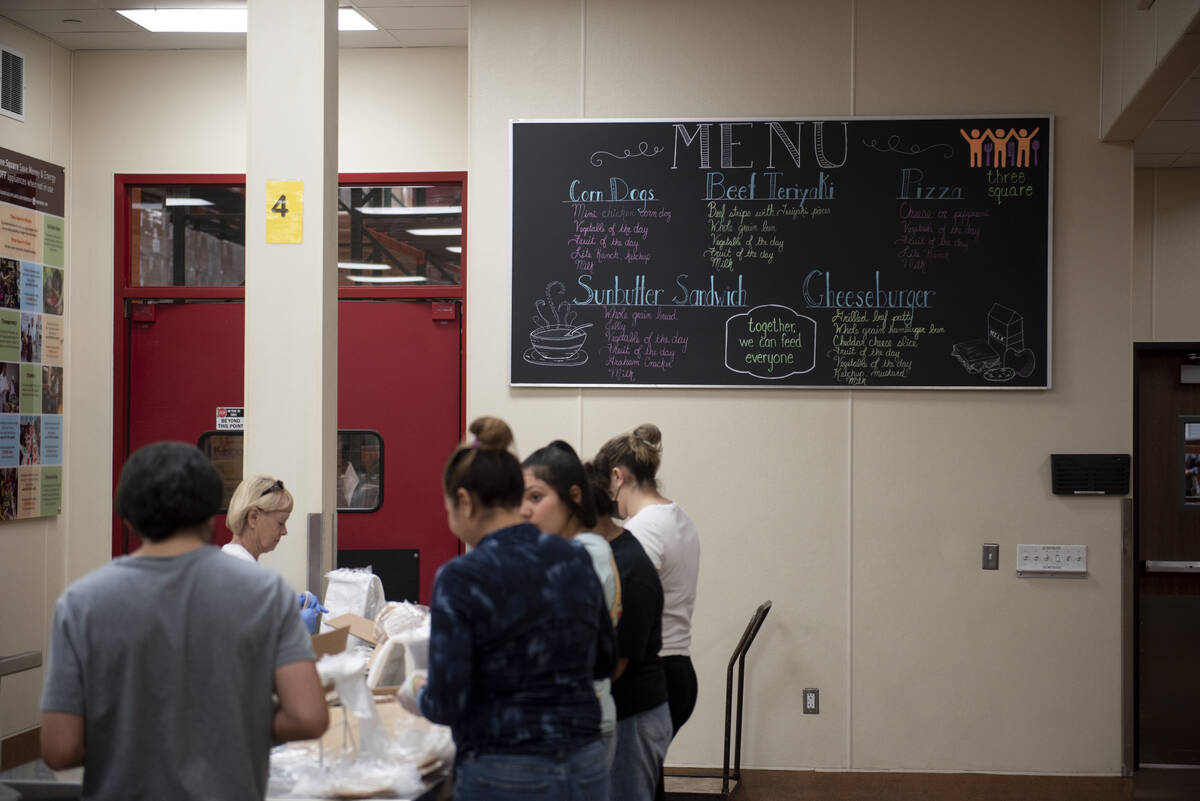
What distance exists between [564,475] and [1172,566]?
217 inches

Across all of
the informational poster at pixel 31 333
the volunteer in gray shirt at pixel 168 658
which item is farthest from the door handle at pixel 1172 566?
the informational poster at pixel 31 333

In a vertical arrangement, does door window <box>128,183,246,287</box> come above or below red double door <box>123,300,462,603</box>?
above

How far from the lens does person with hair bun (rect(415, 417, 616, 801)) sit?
178 cm

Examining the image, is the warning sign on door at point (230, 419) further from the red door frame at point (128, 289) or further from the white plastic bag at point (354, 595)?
the white plastic bag at point (354, 595)

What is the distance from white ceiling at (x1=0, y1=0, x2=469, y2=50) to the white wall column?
0.83 meters

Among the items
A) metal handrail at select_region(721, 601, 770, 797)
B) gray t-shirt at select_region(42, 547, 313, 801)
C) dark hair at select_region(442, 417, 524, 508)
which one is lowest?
metal handrail at select_region(721, 601, 770, 797)

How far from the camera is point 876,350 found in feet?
14.1

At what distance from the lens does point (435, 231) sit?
5.10 m

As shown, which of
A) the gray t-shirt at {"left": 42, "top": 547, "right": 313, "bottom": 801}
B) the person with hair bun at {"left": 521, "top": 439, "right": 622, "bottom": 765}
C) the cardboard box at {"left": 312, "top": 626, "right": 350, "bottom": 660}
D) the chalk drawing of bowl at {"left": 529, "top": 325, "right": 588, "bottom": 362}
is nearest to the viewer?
the gray t-shirt at {"left": 42, "top": 547, "right": 313, "bottom": 801}

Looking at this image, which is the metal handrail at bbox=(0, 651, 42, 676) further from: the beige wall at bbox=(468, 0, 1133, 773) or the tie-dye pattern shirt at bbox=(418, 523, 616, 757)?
the tie-dye pattern shirt at bbox=(418, 523, 616, 757)

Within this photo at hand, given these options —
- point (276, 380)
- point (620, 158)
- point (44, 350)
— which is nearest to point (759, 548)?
point (620, 158)

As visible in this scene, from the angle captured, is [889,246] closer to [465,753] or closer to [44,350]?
[465,753]

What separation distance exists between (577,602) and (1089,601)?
10.4ft

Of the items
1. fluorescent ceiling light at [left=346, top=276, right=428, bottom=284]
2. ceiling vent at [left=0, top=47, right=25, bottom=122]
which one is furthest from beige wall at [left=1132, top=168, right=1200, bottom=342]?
ceiling vent at [left=0, top=47, right=25, bottom=122]
